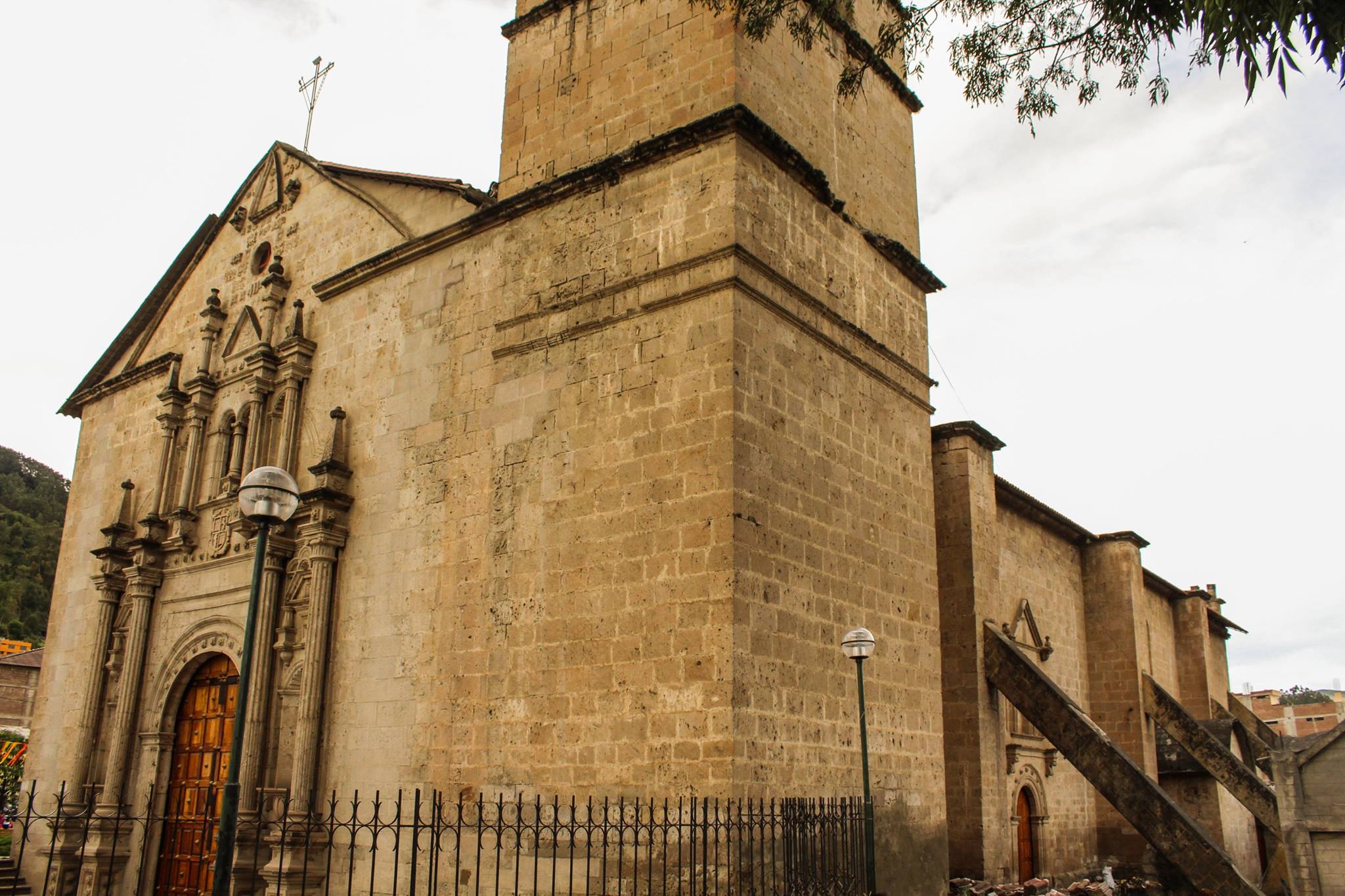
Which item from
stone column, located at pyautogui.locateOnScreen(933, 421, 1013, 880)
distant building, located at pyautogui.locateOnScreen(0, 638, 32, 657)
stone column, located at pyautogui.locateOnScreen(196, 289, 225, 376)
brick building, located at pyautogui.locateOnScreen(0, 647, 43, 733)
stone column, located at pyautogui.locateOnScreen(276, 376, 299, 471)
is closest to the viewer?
stone column, located at pyautogui.locateOnScreen(933, 421, 1013, 880)

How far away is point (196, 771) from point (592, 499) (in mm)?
7096

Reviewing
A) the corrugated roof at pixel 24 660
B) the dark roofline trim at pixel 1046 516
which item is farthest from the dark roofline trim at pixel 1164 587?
the corrugated roof at pixel 24 660

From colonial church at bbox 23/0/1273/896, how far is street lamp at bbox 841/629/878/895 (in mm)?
447

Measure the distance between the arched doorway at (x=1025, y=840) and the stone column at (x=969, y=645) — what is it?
884 millimetres

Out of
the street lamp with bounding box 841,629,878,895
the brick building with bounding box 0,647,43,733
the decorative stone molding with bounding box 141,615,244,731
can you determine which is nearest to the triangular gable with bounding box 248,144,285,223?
the decorative stone molding with bounding box 141,615,244,731

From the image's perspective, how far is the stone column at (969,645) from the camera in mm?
12672

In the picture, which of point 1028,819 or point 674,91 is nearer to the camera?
point 674,91

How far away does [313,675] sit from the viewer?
36.9 feet

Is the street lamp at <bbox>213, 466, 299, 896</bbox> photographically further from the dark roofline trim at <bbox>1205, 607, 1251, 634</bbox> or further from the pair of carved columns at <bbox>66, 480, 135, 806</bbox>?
the dark roofline trim at <bbox>1205, 607, 1251, 634</bbox>

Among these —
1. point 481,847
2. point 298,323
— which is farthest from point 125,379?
point 481,847

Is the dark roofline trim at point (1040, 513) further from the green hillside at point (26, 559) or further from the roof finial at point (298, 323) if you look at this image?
the green hillside at point (26, 559)

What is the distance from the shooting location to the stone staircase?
13727 mm

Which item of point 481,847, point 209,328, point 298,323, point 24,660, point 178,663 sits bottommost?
point 481,847

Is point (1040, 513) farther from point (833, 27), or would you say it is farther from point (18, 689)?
point (18, 689)
